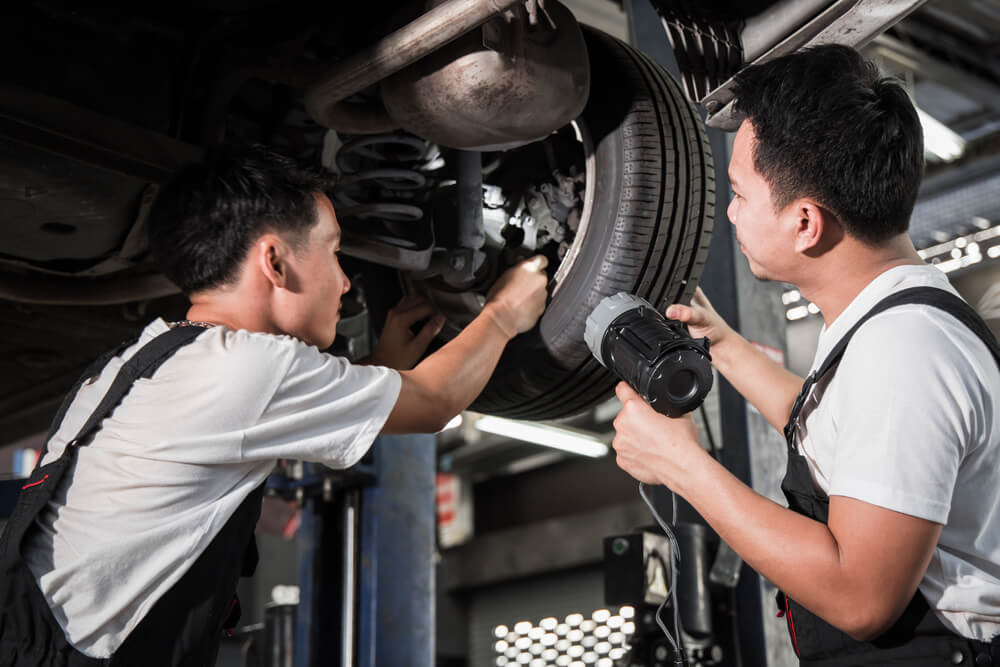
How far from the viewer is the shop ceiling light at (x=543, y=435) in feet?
28.1

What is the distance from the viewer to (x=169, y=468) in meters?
1.47

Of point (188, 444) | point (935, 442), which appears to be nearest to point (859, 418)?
point (935, 442)

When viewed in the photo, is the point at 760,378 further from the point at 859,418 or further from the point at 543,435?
the point at 543,435

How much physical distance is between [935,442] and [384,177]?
137 centimetres

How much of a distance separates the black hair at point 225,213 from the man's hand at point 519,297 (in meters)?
0.44

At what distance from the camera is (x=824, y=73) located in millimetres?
1416

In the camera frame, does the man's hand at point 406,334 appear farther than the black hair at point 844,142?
Yes

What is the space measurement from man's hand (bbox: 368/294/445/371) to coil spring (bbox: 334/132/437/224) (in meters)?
0.20

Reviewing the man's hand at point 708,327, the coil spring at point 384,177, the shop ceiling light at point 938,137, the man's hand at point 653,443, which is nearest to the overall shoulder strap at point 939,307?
the man's hand at point 653,443

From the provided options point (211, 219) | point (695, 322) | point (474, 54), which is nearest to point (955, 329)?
point (695, 322)

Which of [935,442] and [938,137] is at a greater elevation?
[938,137]

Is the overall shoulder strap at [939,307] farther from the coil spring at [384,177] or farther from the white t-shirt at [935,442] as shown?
the coil spring at [384,177]

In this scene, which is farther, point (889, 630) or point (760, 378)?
point (760, 378)

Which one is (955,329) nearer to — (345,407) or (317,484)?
(345,407)
